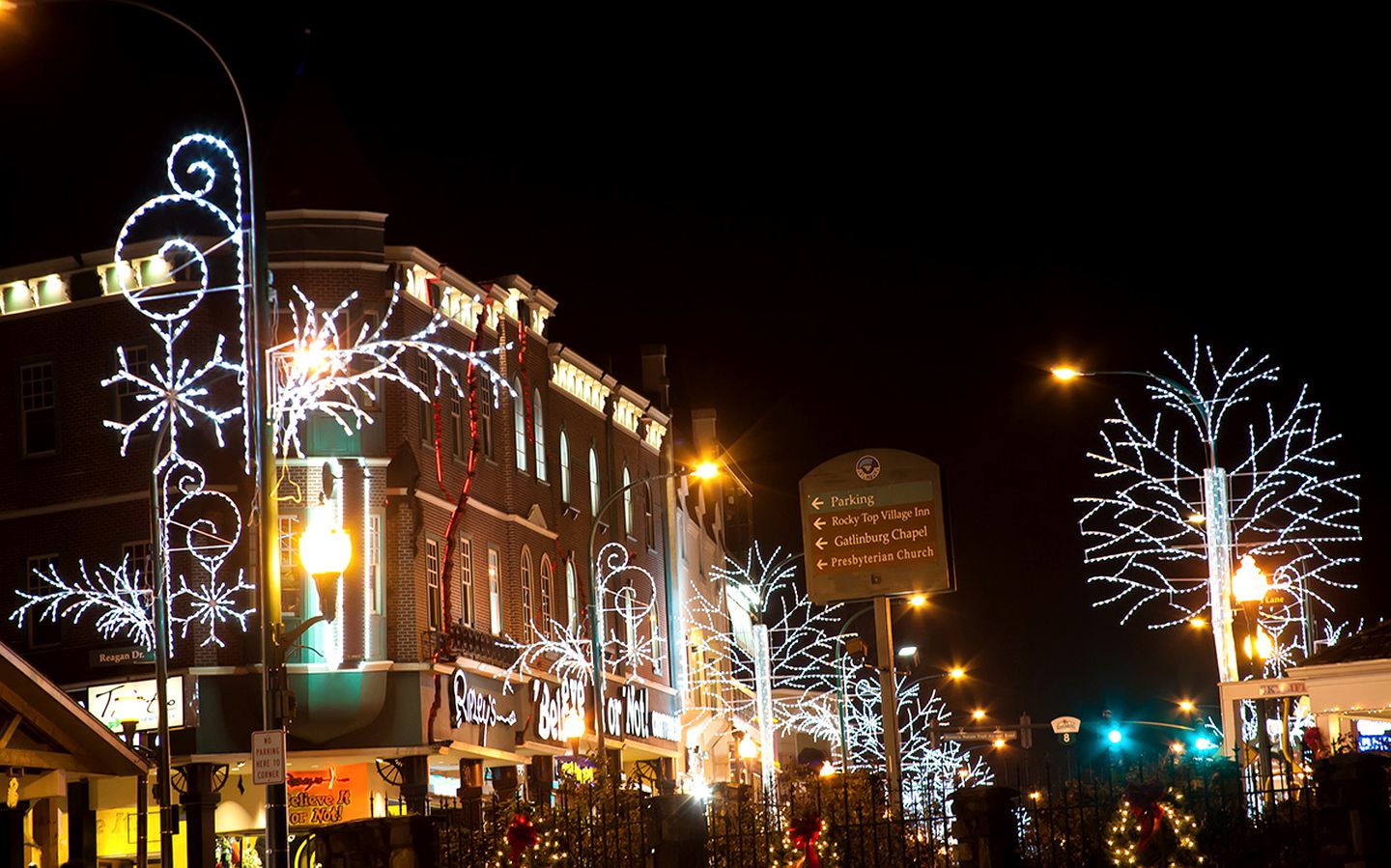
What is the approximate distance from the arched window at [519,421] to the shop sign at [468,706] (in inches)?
252

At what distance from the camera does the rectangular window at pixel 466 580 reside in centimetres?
4212

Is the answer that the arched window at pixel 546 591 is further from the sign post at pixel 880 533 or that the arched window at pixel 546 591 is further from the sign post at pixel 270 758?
the sign post at pixel 270 758

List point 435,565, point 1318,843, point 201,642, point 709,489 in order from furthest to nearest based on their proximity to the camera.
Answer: point 709,489
point 435,565
point 201,642
point 1318,843

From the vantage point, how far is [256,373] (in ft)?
62.5

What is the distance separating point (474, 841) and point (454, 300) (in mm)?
24195

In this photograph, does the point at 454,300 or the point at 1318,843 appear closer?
the point at 1318,843

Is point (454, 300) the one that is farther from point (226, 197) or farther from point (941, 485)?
point (941, 485)

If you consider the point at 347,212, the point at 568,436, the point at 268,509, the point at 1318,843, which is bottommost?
the point at 1318,843

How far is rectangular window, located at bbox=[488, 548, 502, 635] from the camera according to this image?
1726 inches

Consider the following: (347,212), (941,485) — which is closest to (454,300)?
(347,212)

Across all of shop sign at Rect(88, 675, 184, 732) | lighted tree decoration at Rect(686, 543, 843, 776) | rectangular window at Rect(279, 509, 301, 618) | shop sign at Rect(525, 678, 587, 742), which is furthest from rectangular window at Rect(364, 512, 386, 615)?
lighted tree decoration at Rect(686, 543, 843, 776)

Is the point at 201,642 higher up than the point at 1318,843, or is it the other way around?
the point at 201,642

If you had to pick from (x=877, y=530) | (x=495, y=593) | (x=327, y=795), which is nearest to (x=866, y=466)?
(x=877, y=530)

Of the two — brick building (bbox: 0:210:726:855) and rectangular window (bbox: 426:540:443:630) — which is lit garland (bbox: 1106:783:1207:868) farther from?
rectangular window (bbox: 426:540:443:630)
